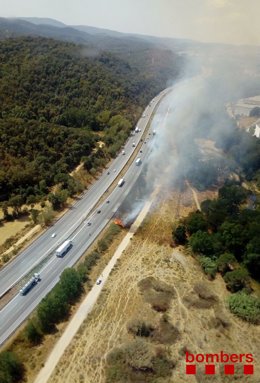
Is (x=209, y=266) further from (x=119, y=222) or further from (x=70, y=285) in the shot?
(x=70, y=285)

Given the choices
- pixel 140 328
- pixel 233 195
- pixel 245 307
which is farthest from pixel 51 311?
pixel 233 195

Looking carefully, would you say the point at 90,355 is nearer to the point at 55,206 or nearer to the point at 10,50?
the point at 55,206

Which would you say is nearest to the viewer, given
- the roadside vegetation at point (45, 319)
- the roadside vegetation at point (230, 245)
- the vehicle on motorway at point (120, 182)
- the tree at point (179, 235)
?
the roadside vegetation at point (45, 319)

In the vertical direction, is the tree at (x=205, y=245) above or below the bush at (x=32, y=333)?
above

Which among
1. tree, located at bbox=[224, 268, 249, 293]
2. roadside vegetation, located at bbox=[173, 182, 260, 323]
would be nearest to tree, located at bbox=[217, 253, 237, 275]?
roadside vegetation, located at bbox=[173, 182, 260, 323]

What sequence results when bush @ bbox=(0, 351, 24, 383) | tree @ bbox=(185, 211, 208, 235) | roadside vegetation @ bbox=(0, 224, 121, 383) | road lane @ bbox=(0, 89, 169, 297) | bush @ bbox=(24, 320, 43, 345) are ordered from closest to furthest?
1. bush @ bbox=(0, 351, 24, 383)
2. roadside vegetation @ bbox=(0, 224, 121, 383)
3. bush @ bbox=(24, 320, 43, 345)
4. road lane @ bbox=(0, 89, 169, 297)
5. tree @ bbox=(185, 211, 208, 235)

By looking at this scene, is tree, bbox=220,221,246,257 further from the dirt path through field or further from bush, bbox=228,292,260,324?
the dirt path through field

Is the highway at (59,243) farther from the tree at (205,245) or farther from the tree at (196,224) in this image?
the tree at (205,245)

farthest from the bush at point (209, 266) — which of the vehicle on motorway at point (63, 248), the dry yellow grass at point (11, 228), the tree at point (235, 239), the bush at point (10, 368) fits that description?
the dry yellow grass at point (11, 228)
